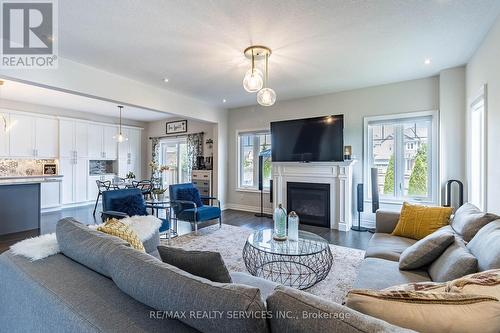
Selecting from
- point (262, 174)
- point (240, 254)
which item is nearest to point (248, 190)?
point (262, 174)

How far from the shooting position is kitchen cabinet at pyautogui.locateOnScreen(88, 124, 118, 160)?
23.1ft

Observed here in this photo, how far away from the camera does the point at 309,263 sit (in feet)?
→ 9.13

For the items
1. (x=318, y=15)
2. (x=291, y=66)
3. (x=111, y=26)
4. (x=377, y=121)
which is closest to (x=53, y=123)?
(x=111, y=26)

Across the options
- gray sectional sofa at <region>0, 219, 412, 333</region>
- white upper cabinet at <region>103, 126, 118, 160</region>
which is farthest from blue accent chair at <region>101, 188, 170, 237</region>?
white upper cabinet at <region>103, 126, 118, 160</region>

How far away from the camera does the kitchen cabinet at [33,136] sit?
226 inches

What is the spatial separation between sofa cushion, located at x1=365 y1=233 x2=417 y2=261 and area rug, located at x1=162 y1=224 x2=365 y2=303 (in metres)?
0.45

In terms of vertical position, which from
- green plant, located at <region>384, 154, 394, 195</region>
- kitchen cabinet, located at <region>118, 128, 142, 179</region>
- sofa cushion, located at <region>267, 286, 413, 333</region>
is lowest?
sofa cushion, located at <region>267, 286, 413, 333</region>

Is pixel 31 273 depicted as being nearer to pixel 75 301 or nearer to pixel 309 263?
pixel 75 301

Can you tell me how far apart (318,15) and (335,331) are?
2.62 meters

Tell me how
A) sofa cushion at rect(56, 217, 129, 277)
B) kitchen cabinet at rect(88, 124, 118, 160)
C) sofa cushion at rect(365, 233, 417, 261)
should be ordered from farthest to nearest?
kitchen cabinet at rect(88, 124, 118, 160), sofa cushion at rect(365, 233, 417, 261), sofa cushion at rect(56, 217, 129, 277)

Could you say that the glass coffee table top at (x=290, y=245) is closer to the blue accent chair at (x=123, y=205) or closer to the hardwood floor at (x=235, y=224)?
the hardwood floor at (x=235, y=224)

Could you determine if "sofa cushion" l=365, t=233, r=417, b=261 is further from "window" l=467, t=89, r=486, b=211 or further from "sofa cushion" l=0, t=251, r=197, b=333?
"sofa cushion" l=0, t=251, r=197, b=333

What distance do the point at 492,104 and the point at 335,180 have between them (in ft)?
8.15

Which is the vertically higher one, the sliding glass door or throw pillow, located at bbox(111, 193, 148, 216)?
the sliding glass door
